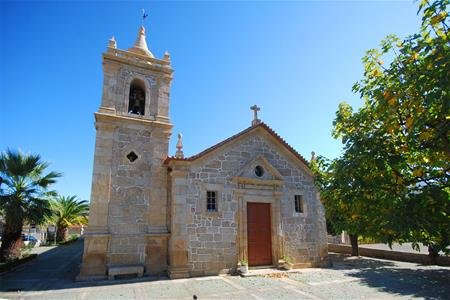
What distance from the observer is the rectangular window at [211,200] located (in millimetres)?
11914

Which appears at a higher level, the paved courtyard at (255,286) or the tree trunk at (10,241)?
the tree trunk at (10,241)

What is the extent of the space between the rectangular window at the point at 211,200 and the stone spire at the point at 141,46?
7289 millimetres

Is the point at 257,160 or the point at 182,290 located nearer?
the point at 182,290

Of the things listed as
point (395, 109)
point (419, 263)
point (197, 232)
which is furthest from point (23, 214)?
point (419, 263)

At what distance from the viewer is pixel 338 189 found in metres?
6.02

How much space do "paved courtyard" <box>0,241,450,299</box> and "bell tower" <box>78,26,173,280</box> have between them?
1.06 meters

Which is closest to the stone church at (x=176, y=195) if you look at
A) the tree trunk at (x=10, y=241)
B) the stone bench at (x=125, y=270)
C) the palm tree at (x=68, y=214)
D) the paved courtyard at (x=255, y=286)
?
the stone bench at (x=125, y=270)

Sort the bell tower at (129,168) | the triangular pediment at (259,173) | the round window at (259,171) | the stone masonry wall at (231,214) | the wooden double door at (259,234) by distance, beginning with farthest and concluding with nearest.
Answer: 1. the round window at (259,171)
2. the triangular pediment at (259,173)
3. the wooden double door at (259,234)
4. the stone masonry wall at (231,214)
5. the bell tower at (129,168)

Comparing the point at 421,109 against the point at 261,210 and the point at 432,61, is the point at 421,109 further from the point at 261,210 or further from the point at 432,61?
the point at 261,210

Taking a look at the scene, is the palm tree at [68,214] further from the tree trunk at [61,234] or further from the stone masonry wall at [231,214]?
the stone masonry wall at [231,214]

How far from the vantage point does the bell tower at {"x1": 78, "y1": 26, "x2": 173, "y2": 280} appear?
34.8ft

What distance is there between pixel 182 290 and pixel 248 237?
4208 mm

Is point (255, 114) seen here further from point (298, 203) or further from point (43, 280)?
point (43, 280)

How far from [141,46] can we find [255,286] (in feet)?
38.5
